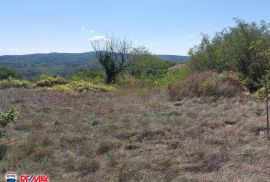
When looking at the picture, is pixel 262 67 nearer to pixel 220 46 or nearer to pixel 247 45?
pixel 247 45

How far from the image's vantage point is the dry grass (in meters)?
5.44

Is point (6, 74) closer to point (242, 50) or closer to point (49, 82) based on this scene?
point (49, 82)

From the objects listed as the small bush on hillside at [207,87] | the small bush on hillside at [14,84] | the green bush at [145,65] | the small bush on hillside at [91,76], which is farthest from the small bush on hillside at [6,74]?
the small bush on hillside at [207,87]

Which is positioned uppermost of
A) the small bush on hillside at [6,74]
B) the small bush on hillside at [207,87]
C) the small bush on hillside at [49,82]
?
the small bush on hillside at [207,87]

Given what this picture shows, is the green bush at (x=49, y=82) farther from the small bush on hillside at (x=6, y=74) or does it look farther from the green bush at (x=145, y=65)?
the green bush at (x=145, y=65)

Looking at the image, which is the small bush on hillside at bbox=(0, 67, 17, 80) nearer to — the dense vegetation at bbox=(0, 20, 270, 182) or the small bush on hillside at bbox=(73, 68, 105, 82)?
the small bush on hillside at bbox=(73, 68, 105, 82)

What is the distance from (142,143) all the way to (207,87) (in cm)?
696

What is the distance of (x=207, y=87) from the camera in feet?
44.8

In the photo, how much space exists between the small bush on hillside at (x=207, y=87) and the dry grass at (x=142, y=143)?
1352 mm

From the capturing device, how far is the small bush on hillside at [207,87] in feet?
43.6

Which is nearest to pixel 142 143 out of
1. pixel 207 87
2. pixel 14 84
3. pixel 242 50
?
pixel 207 87

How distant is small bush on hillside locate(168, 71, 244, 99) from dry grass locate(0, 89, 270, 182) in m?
1.35

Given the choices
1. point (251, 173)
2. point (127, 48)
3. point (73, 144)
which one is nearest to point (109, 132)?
point (73, 144)

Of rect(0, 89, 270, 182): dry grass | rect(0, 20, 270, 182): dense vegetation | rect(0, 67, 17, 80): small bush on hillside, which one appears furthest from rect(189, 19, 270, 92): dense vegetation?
rect(0, 67, 17, 80): small bush on hillside
